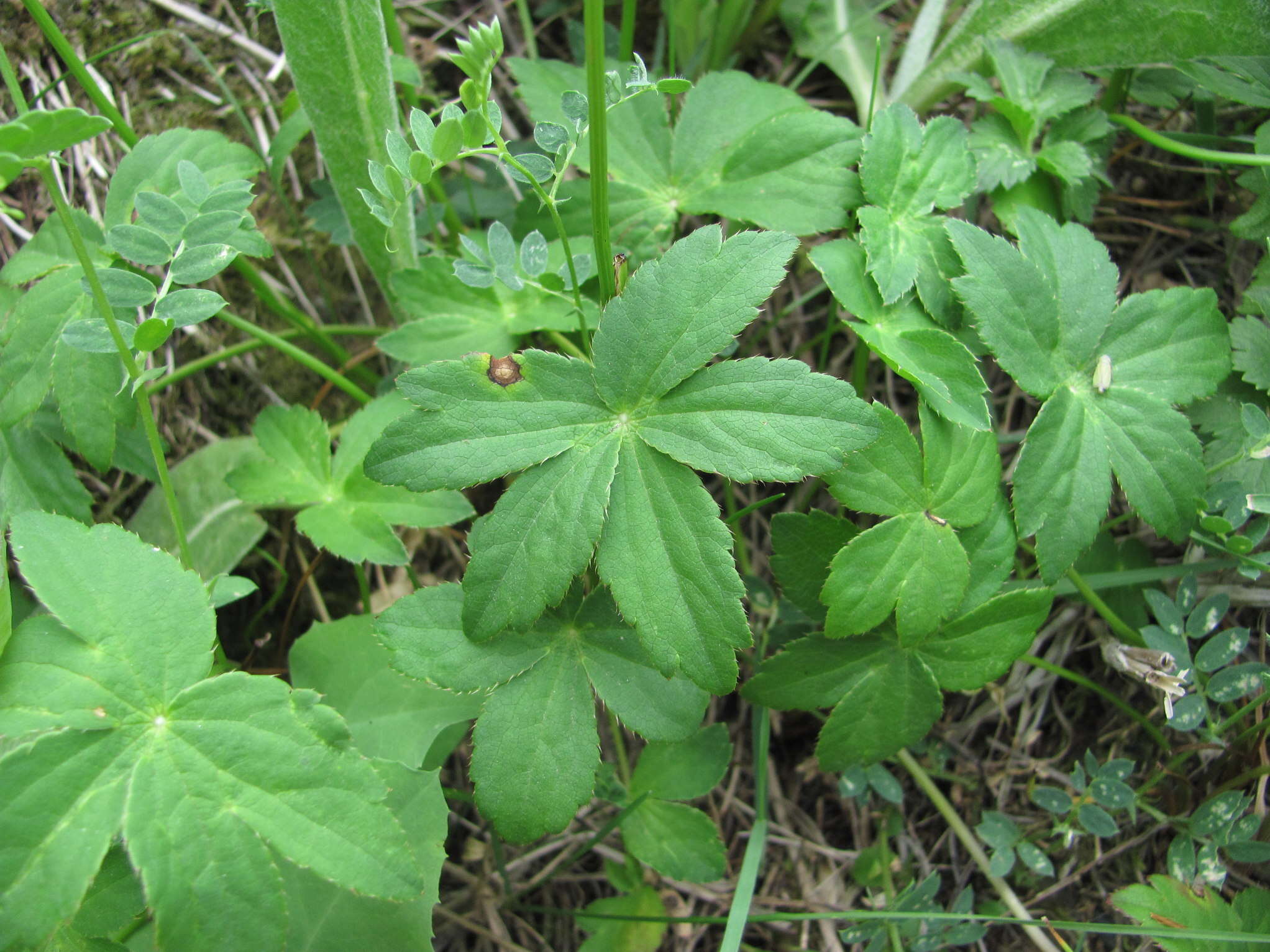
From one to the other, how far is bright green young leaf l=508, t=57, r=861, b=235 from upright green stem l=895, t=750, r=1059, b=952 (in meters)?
1.43

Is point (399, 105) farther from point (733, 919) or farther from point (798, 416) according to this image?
point (733, 919)

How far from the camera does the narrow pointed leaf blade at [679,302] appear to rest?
63.4 inches

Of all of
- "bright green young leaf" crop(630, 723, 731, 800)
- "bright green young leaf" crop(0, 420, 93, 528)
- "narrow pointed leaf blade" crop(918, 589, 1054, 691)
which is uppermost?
"bright green young leaf" crop(0, 420, 93, 528)

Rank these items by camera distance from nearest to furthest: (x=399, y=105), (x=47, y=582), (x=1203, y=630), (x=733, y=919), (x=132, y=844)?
(x=132, y=844) < (x=47, y=582) < (x=733, y=919) < (x=1203, y=630) < (x=399, y=105)

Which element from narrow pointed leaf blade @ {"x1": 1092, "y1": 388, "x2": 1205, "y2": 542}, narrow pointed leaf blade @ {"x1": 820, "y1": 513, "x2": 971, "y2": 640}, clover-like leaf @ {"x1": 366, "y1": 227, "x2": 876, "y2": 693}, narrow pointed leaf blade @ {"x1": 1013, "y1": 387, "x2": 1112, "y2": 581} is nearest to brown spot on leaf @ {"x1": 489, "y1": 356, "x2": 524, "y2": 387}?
clover-like leaf @ {"x1": 366, "y1": 227, "x2": 876, "y2": 693}

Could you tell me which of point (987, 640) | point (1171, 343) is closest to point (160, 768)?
point (987, 640)

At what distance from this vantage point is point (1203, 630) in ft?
6.63

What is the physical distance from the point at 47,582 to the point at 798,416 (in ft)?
4.56

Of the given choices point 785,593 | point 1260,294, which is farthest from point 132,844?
point 1260,294

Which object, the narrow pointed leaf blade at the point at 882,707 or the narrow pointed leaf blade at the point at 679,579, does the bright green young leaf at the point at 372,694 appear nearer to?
the narrow pointed leaf blade at the point at 679,579

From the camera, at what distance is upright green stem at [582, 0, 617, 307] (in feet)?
4.51

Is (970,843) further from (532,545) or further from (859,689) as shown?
(532,545)

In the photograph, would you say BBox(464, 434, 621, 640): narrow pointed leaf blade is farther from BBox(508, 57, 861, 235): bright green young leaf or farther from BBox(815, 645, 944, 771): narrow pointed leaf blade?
BBox(508, 57, 861, 235): bright green young leaf

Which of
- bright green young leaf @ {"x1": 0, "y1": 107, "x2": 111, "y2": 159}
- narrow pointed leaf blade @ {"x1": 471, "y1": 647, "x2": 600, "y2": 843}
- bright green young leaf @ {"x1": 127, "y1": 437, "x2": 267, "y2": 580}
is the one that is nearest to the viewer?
bright green young leaf @ {"x1": 0, "y1": 107, "x2": 111, "y2": 159}
